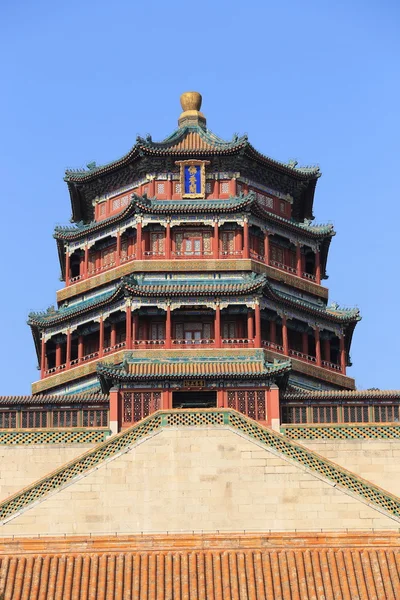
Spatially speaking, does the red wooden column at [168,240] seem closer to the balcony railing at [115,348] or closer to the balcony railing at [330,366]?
the balcony railing at [115,348]

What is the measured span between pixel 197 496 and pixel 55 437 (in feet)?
37.5

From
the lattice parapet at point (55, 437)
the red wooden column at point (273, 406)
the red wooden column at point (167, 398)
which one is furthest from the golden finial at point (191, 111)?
the lattice parapet at point (55, 437)

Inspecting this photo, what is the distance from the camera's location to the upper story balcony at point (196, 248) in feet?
178

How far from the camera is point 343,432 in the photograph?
1873 inches

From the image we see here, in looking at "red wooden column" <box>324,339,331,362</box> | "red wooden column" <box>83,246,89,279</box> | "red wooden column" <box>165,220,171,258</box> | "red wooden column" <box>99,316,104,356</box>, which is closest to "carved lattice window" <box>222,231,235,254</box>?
"red wooden column" <box>165,220,171,258</box>

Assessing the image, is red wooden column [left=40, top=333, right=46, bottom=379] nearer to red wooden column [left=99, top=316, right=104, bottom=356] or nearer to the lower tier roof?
red wooden column [left=99, top=316, right=104, bottom=356]

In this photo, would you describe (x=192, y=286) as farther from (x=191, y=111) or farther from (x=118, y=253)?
(x=191, y=111)

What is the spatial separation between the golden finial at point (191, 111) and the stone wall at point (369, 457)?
1681 cm

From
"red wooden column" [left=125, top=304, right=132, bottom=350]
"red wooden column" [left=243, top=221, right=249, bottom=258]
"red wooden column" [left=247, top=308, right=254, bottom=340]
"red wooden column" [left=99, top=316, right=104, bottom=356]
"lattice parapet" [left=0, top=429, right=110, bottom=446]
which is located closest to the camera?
"lattice parapet" [left=0, top=429, right=110, bottom=446]

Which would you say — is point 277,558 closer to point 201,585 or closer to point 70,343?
point 201,585

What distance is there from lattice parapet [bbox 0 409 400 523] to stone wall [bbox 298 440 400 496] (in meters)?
9.36

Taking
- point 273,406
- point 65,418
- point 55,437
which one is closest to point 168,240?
point 65,418

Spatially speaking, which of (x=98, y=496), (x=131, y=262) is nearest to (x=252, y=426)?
(x=98, y=496)

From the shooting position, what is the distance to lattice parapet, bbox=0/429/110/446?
47.6 m
